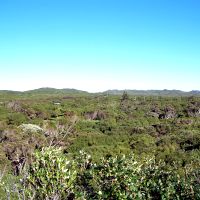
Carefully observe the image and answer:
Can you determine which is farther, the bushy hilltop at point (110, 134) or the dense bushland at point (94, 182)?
the bushy hilltop at point (110, 134)

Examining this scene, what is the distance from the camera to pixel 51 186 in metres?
13.1

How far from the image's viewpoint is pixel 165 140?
176 feet

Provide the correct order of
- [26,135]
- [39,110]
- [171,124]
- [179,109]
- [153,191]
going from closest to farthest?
[153,191] → [26,135] → [171,124] → [39,110] → [179,109]

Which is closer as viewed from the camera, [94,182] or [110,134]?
[94,182]

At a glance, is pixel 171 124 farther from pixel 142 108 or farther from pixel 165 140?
pixel 142 108

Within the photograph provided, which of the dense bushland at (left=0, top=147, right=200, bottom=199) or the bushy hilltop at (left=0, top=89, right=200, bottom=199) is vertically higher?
the dense bushland at (left=0, top=147, right=200, bottom=199)

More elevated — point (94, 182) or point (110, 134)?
point (94, 182)

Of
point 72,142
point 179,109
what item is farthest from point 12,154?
point 179,109

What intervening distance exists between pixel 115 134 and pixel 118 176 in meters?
50.9

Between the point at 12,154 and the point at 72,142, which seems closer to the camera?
the point at 12,154

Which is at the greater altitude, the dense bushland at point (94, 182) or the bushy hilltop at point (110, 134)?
the dense bushland at point (94, 182)

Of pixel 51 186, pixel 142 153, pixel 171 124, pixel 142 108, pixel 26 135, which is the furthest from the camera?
pixel 142 108

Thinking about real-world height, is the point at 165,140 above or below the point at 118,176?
below

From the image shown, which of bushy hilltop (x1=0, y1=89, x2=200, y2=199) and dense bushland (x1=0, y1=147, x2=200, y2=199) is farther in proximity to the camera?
bushy hilltop (x1=0, y1=89, x2=200, y2=199)
